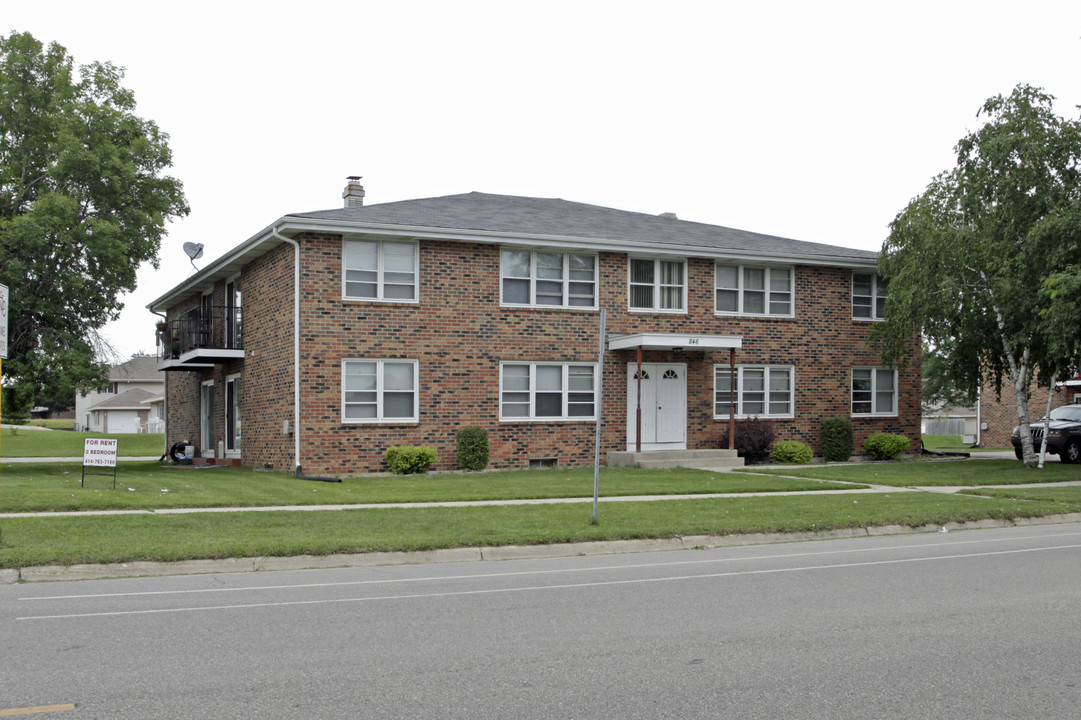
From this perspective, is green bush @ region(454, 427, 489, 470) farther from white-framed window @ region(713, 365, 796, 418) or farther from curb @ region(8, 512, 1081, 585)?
curb @ region(8, 512, 1081, 585)

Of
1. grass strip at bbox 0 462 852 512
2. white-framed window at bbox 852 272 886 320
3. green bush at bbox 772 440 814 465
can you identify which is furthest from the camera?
white-framed window at bbox 852 272 886 320

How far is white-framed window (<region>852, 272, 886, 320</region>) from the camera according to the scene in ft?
95.8

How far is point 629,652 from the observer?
272 inches

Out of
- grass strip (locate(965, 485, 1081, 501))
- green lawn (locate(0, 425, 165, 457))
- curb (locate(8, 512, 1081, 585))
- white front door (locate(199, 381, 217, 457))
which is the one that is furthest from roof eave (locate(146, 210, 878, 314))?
green lawn (locate(0, 425, 165, 457))

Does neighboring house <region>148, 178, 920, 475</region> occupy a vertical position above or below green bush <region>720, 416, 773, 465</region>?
above

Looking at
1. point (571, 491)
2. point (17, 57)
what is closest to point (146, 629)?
point (571, 491)

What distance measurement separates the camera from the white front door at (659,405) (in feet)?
86.0

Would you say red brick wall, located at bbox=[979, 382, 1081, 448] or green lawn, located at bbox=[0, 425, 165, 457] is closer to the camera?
green lawn, located at bbox=[0, 425, 165, 457]

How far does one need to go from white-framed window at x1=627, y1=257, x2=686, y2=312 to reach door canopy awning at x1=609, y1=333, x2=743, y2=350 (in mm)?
1150

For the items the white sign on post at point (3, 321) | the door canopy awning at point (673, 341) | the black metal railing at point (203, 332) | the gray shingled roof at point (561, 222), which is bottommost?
the white sign on post at point (3, 321)

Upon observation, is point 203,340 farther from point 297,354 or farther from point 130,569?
point 130,569

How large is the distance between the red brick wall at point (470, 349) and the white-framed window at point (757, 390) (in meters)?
0.23

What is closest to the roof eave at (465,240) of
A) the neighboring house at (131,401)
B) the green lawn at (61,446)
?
the green lawn at (61,446)

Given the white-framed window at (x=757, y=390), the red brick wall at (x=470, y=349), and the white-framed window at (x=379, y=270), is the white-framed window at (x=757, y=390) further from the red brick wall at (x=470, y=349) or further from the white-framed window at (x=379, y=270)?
the white-framed window at (x=379, y=270)
